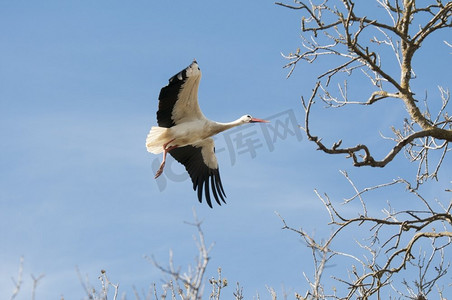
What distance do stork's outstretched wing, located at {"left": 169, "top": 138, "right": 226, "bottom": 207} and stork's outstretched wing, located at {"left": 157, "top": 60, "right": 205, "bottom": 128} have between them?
82 cm

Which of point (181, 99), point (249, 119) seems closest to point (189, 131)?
point (181, 99)

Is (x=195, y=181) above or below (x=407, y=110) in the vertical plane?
above

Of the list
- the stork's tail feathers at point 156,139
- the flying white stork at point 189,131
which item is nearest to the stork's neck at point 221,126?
the flying white stork at point 189,131

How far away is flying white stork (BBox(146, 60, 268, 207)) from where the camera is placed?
893 centimetres

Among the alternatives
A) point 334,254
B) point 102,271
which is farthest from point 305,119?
point 102,271

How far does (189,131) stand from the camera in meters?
9.42

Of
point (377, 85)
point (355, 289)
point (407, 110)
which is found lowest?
point (355, 289)

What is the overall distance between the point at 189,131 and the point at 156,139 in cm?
53

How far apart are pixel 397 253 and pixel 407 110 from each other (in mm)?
1345

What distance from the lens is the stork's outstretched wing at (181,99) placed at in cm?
873

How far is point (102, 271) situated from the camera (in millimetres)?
5977

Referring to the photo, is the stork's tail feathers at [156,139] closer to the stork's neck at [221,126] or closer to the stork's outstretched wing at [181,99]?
the stork's outstretched wing at [181,99]

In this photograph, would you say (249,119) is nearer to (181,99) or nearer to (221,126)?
(221,126)

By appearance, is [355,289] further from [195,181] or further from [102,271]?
[195,181]
